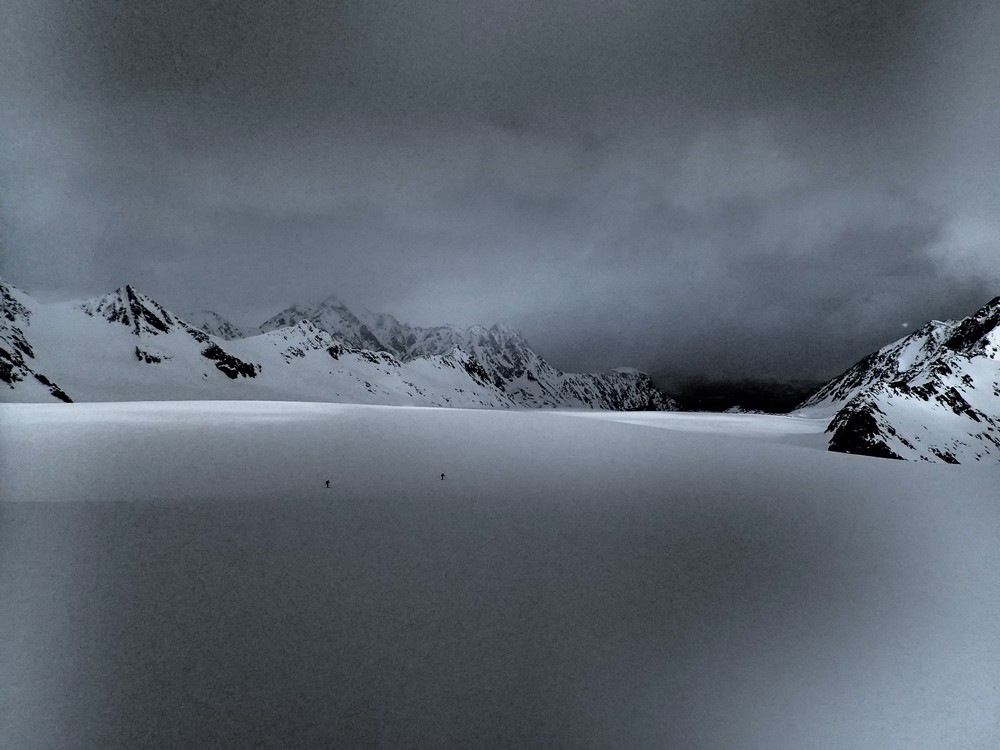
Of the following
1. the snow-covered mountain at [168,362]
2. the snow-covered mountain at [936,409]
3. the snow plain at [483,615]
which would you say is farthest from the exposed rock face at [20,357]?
the snow-covered mountain at [936,409]

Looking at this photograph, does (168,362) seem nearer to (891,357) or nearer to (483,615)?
(891,357)

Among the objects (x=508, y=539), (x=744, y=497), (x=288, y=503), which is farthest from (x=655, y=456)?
(x=288, y=503)

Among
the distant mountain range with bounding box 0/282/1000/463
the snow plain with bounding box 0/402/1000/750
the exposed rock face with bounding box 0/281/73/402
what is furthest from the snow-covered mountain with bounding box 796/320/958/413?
the exposed rock face with bounding box 0/281/73/402

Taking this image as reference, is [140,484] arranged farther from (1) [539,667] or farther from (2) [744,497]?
(2) [744,497]

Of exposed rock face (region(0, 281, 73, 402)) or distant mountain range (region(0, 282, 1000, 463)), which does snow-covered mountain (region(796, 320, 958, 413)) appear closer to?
distant mountain range (region(0, 282, 1000, 463))

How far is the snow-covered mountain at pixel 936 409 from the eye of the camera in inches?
663

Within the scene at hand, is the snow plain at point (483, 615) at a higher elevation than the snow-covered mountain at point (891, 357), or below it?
below

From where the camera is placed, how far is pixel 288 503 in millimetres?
4145

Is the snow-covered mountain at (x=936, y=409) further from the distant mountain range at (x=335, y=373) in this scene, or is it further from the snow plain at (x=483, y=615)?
the snow plain at (x=483, y=615)

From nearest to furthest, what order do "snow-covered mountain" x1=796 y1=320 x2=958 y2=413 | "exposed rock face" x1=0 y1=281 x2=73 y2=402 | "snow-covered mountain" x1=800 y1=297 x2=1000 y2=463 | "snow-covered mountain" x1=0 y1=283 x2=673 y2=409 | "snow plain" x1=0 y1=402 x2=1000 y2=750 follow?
"snow plain" x1=0 y1=402 x2=1000 y2=750 → "snow-covered mountain" x1=796 y1=320 x2=958 y2=413 → "snow-covered mountain" x1=800 y1=297 x2=1000 y2=463 → "exposed rock face" x1=0 y1=281 x2=73 y2=402 → "snow-covered mountain" x1=0 y1=283 x2=673 y2=409

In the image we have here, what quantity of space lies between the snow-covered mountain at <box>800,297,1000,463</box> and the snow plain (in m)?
13.3

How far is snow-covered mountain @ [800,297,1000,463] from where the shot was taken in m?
16.8

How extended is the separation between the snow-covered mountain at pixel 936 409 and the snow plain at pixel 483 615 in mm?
13289

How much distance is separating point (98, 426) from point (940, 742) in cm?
→ 1011
